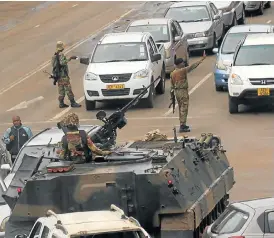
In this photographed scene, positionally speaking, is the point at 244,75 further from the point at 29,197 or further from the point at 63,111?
the point at 29,197

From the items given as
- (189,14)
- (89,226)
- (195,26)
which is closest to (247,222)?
(89,226)

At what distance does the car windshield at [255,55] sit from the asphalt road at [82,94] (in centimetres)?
116

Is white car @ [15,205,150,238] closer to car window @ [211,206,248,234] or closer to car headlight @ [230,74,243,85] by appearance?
car window @ [211,206,248,234]

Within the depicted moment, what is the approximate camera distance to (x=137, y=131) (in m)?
27.8

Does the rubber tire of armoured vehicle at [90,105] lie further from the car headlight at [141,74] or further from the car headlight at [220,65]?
the car headlight at [220,65]

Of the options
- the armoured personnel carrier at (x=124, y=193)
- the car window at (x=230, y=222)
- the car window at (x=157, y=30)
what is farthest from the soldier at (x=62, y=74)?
the car window at (x=230, y=222)

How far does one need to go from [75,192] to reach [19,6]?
36405 mm

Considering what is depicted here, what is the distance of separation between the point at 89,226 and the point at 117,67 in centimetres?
1704

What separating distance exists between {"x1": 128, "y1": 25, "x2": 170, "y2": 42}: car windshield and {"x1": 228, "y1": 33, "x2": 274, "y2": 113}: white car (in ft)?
18.7

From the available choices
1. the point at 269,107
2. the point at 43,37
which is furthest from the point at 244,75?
the point at 43,37

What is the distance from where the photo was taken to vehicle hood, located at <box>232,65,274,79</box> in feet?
94.0

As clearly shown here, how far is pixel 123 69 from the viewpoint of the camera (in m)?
30.4

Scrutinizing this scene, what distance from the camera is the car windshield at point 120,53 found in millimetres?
31172

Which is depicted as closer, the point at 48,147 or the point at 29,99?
the point at 48,147
